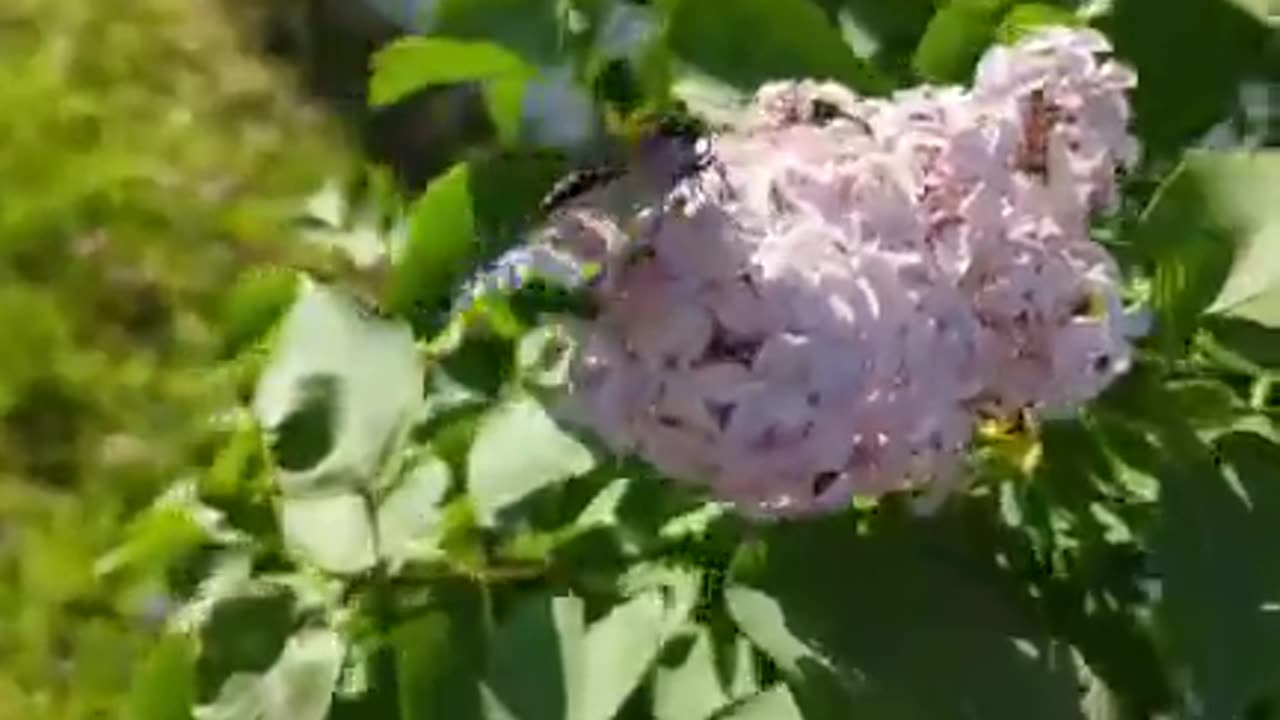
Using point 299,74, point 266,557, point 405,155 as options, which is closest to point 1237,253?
point 266,557

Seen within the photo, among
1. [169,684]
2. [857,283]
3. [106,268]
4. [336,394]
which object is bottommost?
[106,268]

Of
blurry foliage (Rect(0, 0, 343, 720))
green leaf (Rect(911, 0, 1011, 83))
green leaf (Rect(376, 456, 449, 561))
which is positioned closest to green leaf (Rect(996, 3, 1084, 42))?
green leaf (Rect(911, 0, 1011, 83))

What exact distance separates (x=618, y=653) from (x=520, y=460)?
0.07 metres

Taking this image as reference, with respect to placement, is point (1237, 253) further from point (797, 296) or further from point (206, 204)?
point (206, 204)

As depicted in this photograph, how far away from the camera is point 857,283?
59cm

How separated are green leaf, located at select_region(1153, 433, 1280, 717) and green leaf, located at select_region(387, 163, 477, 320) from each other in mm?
216

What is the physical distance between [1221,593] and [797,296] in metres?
0.15

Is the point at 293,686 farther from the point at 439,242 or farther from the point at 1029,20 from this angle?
the point at 1029,20

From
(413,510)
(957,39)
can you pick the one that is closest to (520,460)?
(413,510)

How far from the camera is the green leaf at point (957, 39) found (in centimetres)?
68

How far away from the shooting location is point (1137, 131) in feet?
2.30

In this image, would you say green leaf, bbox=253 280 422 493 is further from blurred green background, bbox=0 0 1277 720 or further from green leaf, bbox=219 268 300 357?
blurred green background, bbox=0 0 1277 720

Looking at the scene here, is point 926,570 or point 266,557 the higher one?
point 926,570

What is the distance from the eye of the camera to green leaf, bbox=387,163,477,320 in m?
0.68
